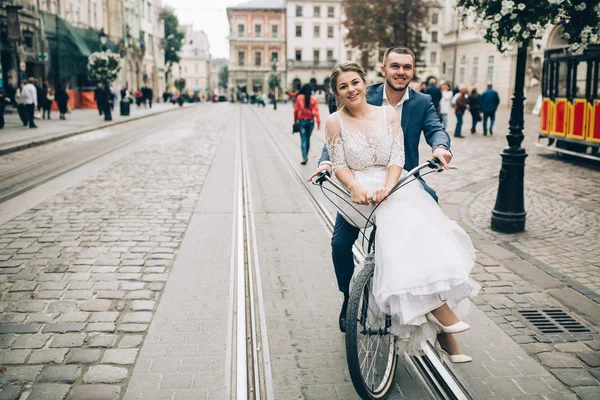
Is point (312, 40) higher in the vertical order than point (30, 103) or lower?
higher

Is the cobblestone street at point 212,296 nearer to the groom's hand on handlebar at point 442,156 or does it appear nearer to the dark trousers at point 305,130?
the groom's hand on handlebar at point 442,156

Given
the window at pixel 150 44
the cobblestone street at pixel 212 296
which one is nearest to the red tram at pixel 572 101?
the cobblestone street at pixel 212 296

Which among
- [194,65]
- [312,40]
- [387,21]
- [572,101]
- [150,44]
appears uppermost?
[312,40]

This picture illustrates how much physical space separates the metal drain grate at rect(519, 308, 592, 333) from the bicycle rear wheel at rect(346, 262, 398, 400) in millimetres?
1524

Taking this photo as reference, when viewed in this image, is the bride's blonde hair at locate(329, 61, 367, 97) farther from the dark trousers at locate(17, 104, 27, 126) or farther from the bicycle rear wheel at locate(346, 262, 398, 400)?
the dark trousers at locate(17, 104, 27, 126)

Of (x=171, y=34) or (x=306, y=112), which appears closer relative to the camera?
(x=306, y=112)

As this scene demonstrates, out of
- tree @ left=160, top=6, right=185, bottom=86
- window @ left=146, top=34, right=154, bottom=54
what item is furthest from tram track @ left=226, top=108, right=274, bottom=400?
tree @ left=160, top=6, right=185, bottom=86

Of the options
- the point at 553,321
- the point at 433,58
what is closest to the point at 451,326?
the point at 553,321

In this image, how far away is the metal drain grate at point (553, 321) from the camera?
13.9 ft

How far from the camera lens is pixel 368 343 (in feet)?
10.9

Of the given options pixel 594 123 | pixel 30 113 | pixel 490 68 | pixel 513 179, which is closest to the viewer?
pixel 513 179

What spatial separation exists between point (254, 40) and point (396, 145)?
89536mm

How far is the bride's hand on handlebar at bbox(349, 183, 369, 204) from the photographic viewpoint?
322 cm

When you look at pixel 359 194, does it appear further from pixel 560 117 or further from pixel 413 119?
pixel 560 117
